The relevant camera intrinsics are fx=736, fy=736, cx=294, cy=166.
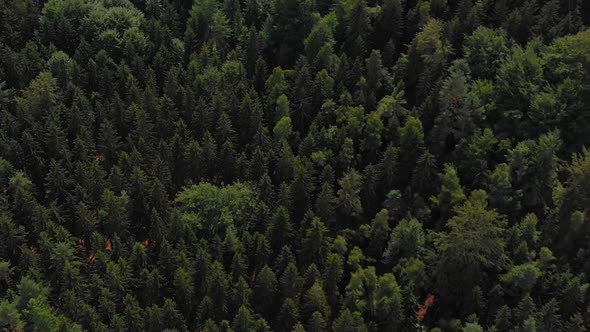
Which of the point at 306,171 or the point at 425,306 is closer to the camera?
the point at 425,306

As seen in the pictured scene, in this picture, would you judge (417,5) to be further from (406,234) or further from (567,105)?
(406,234)

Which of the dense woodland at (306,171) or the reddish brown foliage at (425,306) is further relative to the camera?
the reddish brown foliage at (425,306)

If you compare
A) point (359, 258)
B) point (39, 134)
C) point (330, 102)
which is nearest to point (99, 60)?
point (39, 134)

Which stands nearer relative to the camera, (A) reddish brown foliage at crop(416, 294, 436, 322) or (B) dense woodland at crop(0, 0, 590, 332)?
(B) dense woodland at crop(0, 0, 590, 332)

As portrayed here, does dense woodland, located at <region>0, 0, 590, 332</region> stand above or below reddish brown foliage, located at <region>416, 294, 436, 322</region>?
above

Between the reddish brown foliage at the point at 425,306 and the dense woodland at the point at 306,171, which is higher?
the dense woodland at the point at 306,171

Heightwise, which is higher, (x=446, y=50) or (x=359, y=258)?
(x=446, y=50)

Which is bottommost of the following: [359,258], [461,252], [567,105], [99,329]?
[99,329]

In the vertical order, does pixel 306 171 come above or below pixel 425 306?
above
